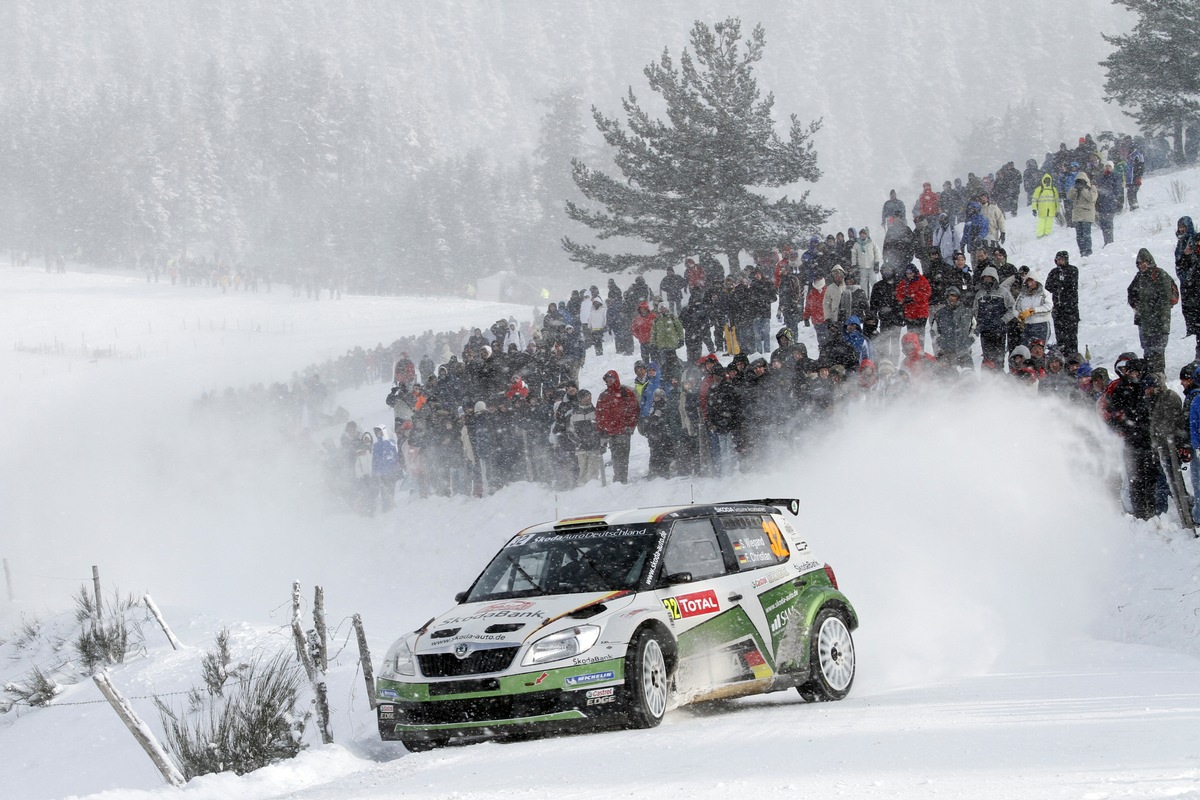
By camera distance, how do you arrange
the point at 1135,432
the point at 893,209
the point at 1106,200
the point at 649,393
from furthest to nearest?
the point at 893,209 → the point at 1106,200 → the point at 649,393 → the point at 1135,432

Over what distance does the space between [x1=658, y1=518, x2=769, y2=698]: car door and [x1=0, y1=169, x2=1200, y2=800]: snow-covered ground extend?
1.06ft

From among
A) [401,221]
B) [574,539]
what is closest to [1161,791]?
[574,539]

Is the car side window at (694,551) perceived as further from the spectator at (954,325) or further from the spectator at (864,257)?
the spectator at (864,257)

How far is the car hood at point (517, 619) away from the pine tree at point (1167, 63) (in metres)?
36.6

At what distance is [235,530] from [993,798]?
2534 cm

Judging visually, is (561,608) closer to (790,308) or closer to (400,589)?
(400,589)

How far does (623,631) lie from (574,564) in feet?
3.10

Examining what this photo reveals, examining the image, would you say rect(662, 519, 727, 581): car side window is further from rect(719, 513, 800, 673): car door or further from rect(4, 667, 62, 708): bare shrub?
rect(4, 667, 62, 708): bare shrub

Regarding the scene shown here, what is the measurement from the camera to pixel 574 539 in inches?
347

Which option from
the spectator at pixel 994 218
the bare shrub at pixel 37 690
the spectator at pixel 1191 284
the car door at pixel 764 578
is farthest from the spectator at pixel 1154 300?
the bare shrub at pixel 37 690

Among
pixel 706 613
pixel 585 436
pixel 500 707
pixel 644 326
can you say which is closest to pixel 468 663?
pixel 500 707

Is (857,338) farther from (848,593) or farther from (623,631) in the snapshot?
(623,631)

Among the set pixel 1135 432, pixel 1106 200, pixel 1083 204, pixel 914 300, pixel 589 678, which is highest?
pixel 1106 200

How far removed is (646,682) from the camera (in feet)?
25.6
